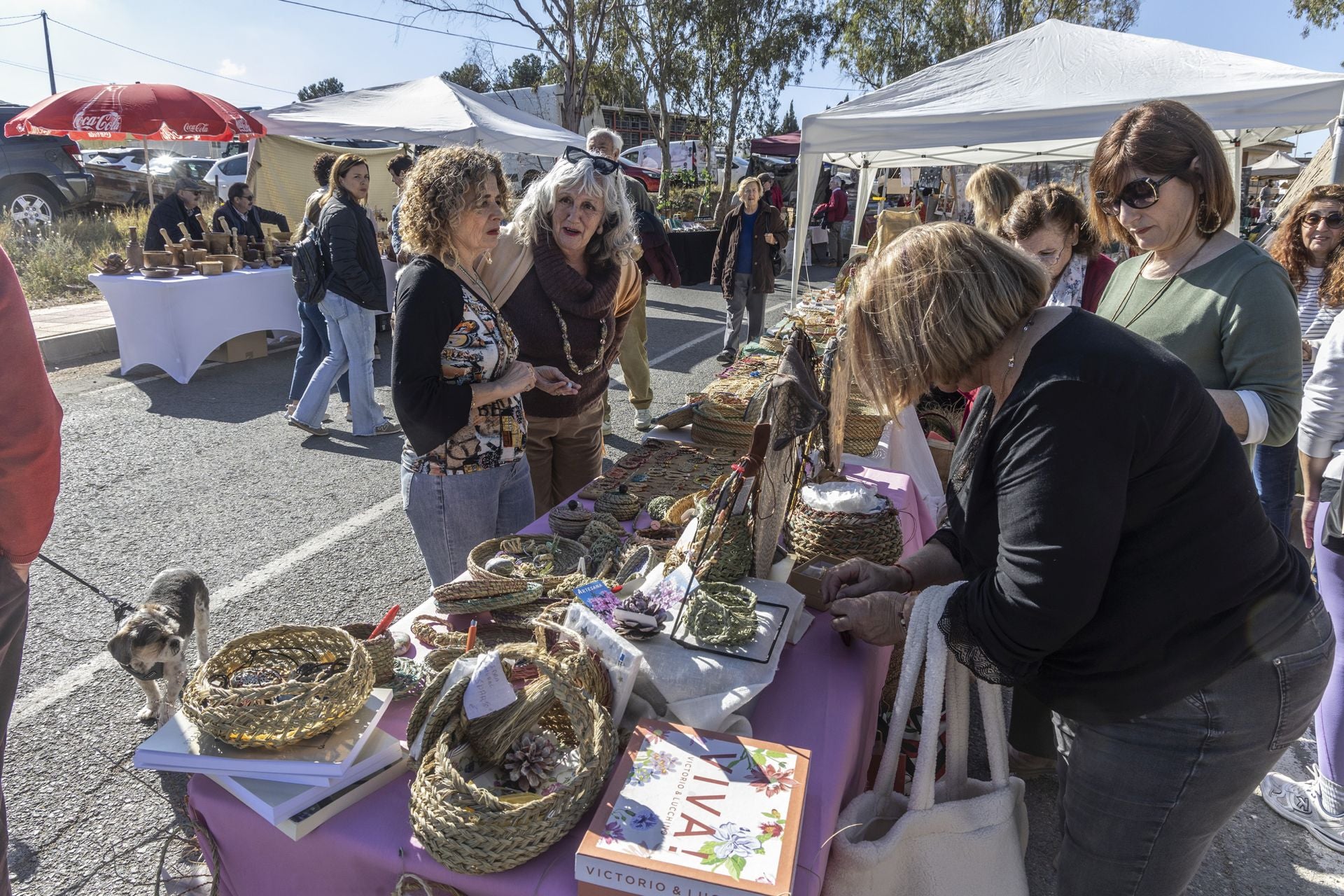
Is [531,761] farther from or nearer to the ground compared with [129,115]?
nearer to the ground

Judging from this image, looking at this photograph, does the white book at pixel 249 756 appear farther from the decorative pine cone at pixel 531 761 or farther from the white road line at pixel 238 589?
the white road line at pixel 238 589

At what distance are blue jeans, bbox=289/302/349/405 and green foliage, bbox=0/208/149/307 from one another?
14.7ft

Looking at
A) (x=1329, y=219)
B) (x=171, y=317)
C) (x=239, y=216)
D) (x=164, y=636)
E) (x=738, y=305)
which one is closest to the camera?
(x=164, y=636)

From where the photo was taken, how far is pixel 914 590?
66.4 inches

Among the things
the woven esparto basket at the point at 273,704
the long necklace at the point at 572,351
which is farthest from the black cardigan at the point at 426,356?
the woven esparto basket at the point at 273,704

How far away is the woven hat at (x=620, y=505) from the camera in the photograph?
7.86 ft

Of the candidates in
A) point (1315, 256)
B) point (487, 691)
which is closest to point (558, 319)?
point (487, 691)

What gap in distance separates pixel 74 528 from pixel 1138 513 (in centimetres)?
454

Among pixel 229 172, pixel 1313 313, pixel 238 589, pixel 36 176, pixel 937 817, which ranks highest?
pixel 229 172

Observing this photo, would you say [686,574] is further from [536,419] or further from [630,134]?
[630,134]

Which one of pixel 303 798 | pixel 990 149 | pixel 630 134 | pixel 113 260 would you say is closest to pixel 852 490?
pixel 303 798

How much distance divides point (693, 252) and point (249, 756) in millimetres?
12184

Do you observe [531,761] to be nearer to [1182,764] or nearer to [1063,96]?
[1182,764]

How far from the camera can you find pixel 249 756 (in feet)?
3.89
